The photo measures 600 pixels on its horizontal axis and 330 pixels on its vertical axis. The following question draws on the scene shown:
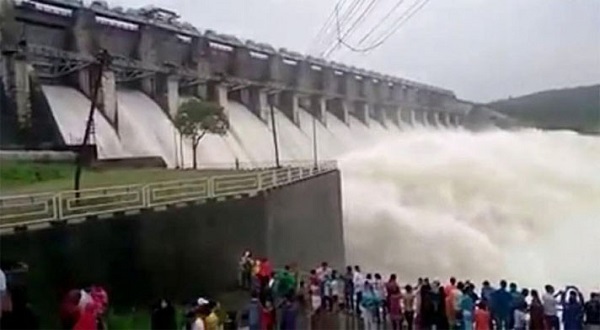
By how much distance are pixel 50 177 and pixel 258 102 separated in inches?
57.1

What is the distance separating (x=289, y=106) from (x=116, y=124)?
109cm

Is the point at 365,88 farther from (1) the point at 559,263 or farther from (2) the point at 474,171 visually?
(1) the point at 559,263

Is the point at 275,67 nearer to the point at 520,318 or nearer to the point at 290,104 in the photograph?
the point at 290,104

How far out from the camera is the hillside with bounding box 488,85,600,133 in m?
4.80

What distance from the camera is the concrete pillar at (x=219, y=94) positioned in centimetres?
446

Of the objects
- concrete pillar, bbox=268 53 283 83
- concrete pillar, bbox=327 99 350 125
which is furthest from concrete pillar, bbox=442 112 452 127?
concrete pillar, bbox=268 53 283 83

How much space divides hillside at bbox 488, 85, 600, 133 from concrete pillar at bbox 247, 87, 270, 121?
133cm

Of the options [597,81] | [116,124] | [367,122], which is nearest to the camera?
[116,124]

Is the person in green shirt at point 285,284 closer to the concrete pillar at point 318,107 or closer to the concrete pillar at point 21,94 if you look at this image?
the concrete pillar at point 318,107

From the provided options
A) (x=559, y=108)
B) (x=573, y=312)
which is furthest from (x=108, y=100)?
(x=559, y=108)

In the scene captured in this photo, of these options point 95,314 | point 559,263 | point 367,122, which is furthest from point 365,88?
point 95,314

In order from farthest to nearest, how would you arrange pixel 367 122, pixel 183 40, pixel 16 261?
pixel 367 122 < pixel 183 40 < pixel 16 261

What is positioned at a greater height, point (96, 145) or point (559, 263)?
point (96, 145)

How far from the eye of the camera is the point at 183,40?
4445 millimetres
